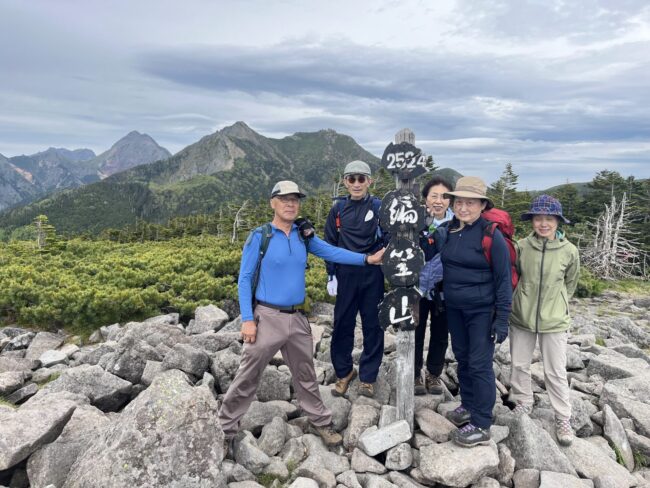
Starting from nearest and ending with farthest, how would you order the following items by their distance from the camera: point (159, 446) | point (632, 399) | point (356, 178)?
point (159, 446) → point (356, 178) → point (632, 399)

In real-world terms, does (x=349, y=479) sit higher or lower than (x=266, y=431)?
lower

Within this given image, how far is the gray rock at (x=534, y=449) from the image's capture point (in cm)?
457

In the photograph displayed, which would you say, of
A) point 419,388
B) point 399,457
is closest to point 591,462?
point 419,388

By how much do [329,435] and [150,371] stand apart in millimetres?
2832

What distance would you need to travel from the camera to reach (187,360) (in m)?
5.93

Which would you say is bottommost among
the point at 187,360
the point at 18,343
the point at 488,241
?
the point at 18,343

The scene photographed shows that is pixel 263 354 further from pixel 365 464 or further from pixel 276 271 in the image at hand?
pixel 365 464

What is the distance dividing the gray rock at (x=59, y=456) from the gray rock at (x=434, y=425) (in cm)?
354

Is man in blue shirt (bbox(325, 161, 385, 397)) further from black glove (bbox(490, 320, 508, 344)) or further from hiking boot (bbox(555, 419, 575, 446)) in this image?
hiking boot (bbox(555, 419, 575, 446))

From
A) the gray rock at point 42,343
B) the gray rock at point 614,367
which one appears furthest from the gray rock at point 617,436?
the gray rock at point 42,343

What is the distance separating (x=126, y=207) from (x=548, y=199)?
21539 centimetres

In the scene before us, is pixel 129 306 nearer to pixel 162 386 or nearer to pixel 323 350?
pixel 323 350

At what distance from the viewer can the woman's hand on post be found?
4551 mm

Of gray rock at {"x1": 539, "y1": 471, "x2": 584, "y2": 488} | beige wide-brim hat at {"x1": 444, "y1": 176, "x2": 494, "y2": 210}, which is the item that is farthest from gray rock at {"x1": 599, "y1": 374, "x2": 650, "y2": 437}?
beige wide-brim hat at {"x1": 444, "y1": 176, "x2": 494, "y2": 210}
